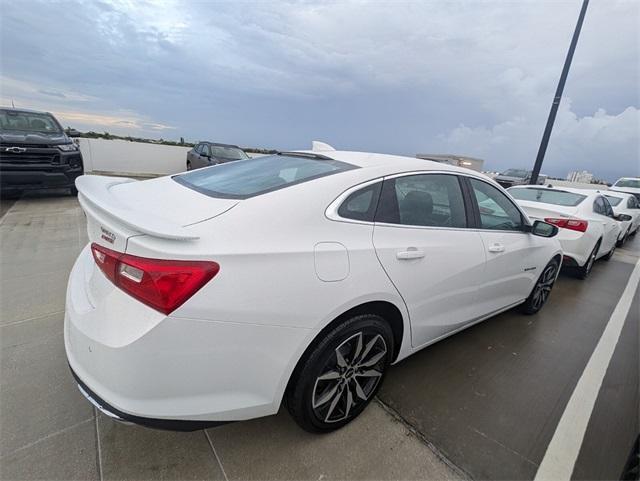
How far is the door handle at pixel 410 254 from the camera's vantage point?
1.88m

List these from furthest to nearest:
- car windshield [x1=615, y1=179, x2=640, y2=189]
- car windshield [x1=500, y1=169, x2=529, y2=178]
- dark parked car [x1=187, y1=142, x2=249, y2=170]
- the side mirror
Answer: car windshield [x1=500, y1=169, x2=529, y2=178]
car windshield [x1=615, y1=179, x2=640, y2=189]
dark parked car [x1=187, y1=142, x2=249, y2=170]
the side mirror

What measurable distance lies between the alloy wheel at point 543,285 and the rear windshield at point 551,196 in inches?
77.9

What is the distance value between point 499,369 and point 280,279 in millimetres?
2257

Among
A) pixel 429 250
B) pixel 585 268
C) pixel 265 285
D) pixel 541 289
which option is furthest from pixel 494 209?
pixel 585 268

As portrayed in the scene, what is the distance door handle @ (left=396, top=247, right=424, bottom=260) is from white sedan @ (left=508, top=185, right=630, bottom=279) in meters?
3.87

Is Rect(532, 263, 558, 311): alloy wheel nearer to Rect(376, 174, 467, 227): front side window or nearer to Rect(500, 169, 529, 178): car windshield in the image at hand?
Rect(376, 174, 467, 227): front side window

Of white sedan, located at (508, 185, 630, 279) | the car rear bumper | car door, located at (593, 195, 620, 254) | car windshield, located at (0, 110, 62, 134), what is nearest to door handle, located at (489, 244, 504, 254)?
the car rear bumper

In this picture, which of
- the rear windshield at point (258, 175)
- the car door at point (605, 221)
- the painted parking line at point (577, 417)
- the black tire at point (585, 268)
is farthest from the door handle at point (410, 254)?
the car door at point (605, 221)

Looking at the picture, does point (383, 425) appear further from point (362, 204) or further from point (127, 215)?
point (127, 215)

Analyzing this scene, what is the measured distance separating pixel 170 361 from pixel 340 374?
0.93m

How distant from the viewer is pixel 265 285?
4.54 ft

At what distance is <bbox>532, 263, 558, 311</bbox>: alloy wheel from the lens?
3.59 metres

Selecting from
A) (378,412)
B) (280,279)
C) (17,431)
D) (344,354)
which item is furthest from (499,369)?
(17,431)

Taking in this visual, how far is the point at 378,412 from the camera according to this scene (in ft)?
6.90
